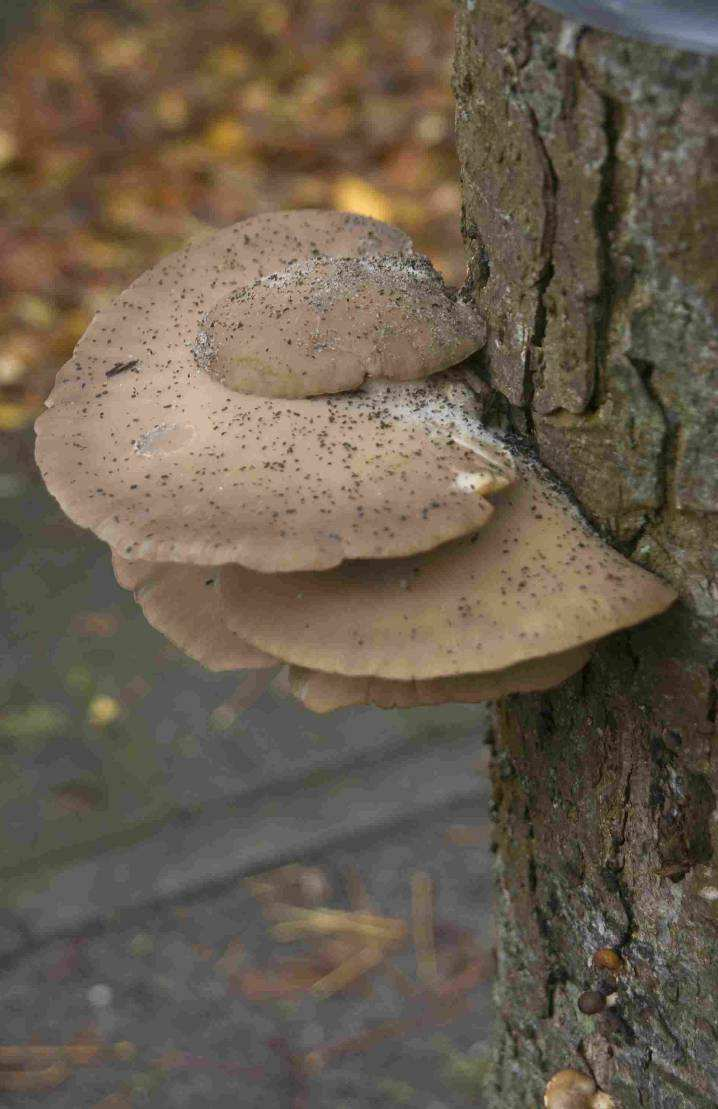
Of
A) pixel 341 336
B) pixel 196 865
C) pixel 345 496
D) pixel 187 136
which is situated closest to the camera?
pixel 345 496

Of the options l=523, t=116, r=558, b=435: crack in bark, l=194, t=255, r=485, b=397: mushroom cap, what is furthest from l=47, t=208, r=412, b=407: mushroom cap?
l=523, t=116, r=558, b=435: crack in bark

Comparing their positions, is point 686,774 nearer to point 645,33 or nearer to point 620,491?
point 620,491

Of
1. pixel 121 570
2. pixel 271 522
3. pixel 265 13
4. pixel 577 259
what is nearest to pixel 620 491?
pixel 577 259

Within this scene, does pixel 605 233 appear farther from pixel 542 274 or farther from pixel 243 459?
pixel 243 459

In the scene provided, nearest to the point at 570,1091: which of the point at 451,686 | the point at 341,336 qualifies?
the point at 451,686

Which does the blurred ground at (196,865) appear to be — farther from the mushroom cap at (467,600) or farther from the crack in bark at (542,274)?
the crack in bark at (542,274)
